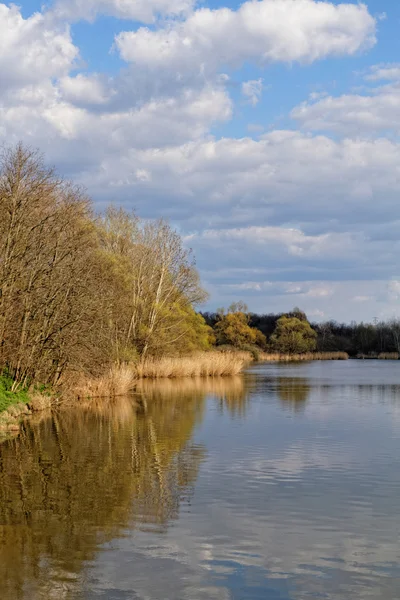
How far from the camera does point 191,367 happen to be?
160ft

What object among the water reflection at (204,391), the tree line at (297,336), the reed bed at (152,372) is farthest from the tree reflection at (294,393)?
the tree line at (297,336)

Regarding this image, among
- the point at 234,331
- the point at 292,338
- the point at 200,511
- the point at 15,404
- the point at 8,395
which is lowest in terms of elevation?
the point at 200,511

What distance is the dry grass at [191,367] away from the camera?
46.8 meters

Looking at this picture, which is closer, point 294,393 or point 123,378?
point 123,378

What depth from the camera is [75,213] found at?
94.8 feet

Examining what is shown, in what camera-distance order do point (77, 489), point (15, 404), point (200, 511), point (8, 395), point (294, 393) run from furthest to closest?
point (294, 393)
point (8, 395)
point (15, 404)
point (77, 489)
point (200, 511)

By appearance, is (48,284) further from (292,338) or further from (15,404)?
(292,338)

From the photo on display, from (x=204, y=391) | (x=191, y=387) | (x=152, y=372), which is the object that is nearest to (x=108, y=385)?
(x=204, y=391)

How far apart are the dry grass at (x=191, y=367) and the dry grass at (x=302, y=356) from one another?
1451 inches

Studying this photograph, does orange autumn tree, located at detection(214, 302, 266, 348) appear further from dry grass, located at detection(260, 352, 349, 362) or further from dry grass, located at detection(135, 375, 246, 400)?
dry grass, located at detection(135, 375, 246, 400)

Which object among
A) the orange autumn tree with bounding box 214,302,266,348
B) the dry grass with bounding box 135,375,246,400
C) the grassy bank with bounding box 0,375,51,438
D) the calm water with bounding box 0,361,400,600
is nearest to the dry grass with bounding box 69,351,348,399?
the dry grass with bounding box 135,375,246,400

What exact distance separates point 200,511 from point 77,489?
108 inches

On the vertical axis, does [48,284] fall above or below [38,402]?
above

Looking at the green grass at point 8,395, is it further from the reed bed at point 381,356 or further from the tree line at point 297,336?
the reed bed at point 381,356
